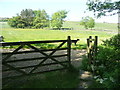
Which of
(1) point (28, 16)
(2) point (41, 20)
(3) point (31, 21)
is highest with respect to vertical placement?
(1) point (28, 16)

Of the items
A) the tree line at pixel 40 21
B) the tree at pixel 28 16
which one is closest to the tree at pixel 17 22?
the tree line at pixel 40 21

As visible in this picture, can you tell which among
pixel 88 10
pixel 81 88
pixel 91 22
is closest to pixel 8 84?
pixel 81 88

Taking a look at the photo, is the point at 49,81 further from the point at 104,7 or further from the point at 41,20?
the point at 41,20

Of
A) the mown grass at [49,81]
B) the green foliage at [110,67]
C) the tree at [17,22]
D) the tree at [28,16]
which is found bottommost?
the mown grass at [49,81]

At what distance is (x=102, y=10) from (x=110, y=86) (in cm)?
369

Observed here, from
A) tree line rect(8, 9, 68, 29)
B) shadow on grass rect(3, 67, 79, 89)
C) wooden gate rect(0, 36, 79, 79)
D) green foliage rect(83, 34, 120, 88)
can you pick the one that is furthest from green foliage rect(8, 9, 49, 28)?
green foliage rect(83, 34, 120, 88)

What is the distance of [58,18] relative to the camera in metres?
62.9

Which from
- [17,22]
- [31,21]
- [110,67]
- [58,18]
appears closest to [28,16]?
[31,21]

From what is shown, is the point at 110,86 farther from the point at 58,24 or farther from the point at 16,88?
the point at 58,24

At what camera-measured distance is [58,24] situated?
6172cm

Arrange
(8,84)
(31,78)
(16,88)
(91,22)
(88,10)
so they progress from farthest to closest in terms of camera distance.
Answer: (91,22) < (88,10) < (31,78) < (8,84) < (16,88)

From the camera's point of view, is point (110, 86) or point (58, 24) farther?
point (58, 24)

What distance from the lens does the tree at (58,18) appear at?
61.5 metres

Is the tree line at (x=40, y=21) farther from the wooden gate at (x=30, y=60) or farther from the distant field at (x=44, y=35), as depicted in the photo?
the wooden gate at (x=30, y=60)
